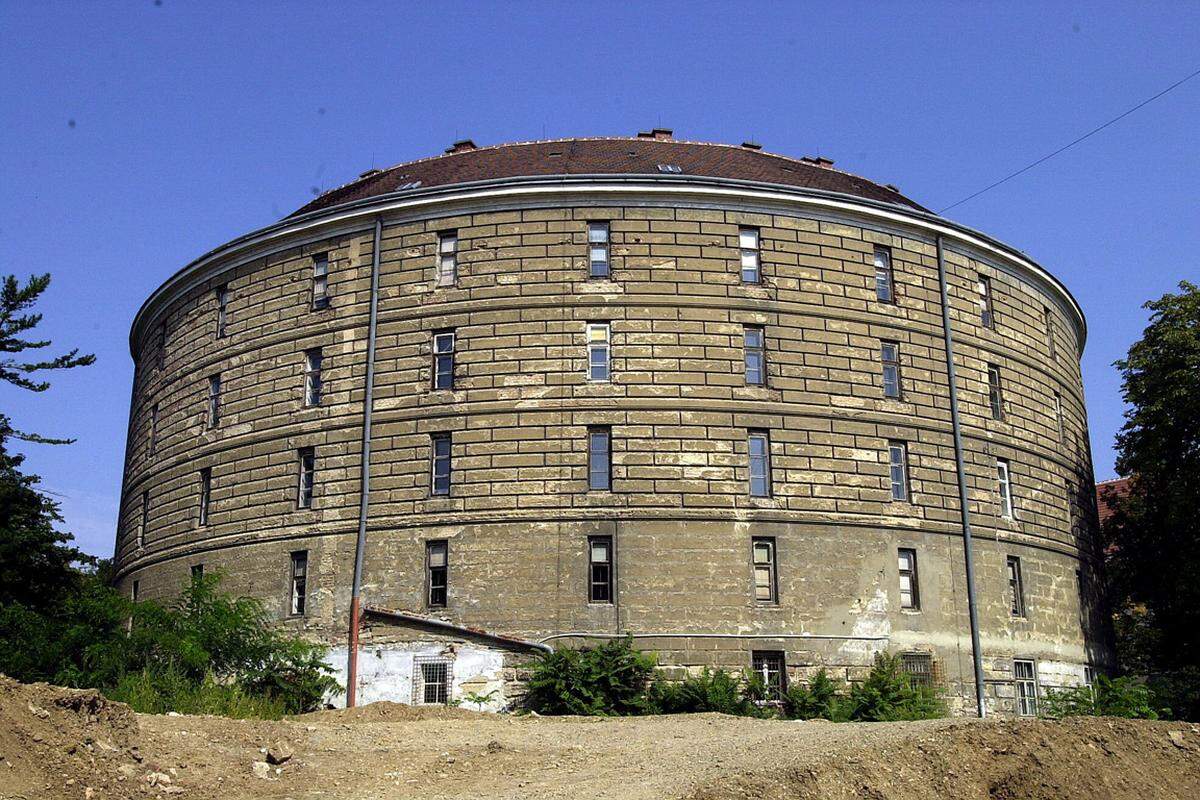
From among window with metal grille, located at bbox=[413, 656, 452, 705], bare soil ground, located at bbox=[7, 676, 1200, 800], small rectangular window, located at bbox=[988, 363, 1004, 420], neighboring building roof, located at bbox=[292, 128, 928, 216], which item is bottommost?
bare soil ground, located at bbox=[7, 676, 1200, 800]

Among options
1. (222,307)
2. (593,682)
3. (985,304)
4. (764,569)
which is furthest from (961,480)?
(222,307)

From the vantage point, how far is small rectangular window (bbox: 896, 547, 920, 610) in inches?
1314

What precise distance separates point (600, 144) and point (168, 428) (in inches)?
647

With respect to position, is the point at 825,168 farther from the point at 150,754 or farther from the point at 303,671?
the point at 150,754

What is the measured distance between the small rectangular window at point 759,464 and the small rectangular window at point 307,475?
1169 cm

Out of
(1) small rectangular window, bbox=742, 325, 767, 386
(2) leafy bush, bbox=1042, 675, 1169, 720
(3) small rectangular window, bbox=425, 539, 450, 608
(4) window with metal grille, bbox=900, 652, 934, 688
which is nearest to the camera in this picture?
(2) leafy bush, bbox=1042, 675, 1169, 720

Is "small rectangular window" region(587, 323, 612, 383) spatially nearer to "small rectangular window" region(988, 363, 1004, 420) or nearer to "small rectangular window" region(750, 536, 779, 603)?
"small rectangular window" region(750, 536, 779, 603)

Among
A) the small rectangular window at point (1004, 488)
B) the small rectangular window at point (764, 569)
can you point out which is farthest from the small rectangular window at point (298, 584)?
the small rectangular window at point (1004, 488)

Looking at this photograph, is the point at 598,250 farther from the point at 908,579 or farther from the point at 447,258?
the point at 908,579

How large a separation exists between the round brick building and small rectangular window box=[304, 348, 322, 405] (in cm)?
8

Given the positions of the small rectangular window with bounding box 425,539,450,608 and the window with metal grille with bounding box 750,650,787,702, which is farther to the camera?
the small rectangular window with bounding box 425,539,450,608

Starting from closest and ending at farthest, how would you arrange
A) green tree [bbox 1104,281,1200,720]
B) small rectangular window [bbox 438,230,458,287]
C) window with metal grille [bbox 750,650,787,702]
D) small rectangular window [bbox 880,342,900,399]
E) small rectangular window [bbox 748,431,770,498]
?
window with metal grille [bbox 750,650,787,702] < small rectangular window [bbox 748,431,770,498] < small rectangular window [bbox 438,230,458,287] < small rectangular window [bbox 880,342,900,399] < green tree [bbox 1104,281,1200,720]

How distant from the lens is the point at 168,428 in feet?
131

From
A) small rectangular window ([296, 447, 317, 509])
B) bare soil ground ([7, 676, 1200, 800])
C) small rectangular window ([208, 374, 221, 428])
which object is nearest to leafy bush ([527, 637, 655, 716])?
bare soil ground ([7, 676, 1200, 800])
